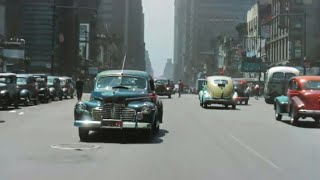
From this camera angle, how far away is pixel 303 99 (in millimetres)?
22969

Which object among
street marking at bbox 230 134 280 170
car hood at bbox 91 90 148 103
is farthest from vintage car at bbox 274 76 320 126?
car hood at bbox 91 90 148 103

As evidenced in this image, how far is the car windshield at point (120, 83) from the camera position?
17.4 meters

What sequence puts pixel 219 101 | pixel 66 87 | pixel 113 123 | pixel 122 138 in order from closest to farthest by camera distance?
pixel 113 123 → pixel 122 138 → pixel 219 101 → pixel 66 87

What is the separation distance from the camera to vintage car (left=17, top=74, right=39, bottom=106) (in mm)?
35531

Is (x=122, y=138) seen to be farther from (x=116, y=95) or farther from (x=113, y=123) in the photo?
(x=116, y=95)

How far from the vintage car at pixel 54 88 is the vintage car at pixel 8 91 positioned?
1145 cm

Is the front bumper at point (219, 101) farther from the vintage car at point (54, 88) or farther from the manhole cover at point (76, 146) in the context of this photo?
the manhole cover at point (76, 146)

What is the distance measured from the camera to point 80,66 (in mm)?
111938

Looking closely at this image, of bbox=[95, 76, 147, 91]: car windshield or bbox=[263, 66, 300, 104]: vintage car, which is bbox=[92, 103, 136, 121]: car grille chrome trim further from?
bbox=[263, 66, 300, 104]: vintage car

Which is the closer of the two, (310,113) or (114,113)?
(114,113)

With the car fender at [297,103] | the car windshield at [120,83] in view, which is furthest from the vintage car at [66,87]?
the car windshield at [120,83]

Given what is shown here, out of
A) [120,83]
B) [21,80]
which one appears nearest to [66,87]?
[21,80]

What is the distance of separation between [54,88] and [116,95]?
3073 centimetres

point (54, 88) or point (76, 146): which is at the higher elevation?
point (54, 88)
